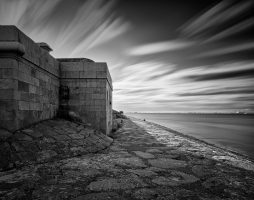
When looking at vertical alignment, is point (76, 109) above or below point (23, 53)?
below

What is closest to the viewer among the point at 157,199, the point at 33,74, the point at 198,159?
the point at 157,199

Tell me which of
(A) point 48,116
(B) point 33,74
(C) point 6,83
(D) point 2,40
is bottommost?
(A) point 48,116

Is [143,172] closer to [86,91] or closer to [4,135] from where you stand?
[4,135]

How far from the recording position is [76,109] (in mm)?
6332

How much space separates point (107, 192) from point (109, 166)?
108cm

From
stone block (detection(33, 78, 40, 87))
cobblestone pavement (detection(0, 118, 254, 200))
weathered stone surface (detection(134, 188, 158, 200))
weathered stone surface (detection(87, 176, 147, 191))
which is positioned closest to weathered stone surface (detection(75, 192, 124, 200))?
cobblestone pavement (detection(0, 118, 254, 200))

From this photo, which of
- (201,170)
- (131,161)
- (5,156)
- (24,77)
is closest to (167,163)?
(201,170)

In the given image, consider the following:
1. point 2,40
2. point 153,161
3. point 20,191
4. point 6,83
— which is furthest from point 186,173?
point 2,40

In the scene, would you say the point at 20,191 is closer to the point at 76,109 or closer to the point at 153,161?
the point at 153,161

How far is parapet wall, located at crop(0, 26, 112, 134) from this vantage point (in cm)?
377

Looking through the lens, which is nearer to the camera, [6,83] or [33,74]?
[6,83]

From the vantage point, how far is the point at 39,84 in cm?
A: 493

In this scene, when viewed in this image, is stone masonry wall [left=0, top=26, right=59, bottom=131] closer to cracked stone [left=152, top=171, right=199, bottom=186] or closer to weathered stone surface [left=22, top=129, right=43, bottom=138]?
weathered stone surface [left=22, top=129, right=43, bottom=138]

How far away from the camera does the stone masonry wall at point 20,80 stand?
12.3ft
